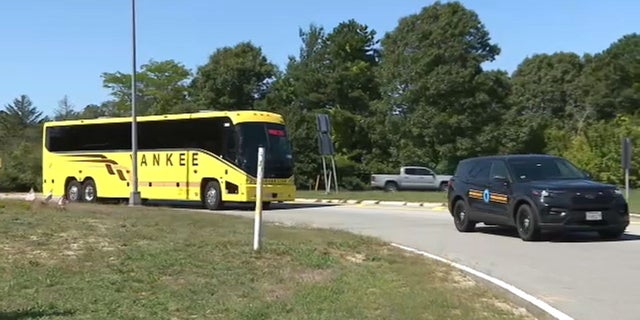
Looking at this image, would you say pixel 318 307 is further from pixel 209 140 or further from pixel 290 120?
pixel 290 120

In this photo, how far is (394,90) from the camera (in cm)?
6269

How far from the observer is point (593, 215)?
16.8 metres

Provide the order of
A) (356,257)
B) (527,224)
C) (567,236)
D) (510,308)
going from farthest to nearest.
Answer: (567,236) < (527,224) < (356,257) < (510,308)

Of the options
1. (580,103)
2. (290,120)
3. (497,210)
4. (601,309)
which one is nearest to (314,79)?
(290,120)

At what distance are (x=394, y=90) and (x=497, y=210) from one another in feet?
147

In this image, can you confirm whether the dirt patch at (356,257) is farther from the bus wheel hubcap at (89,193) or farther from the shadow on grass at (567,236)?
the bus wheel hubcap at (89,193)

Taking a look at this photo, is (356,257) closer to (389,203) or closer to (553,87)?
(389,203)

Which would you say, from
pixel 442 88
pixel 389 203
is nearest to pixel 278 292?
pixel 389 203

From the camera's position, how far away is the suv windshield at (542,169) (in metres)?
18.0

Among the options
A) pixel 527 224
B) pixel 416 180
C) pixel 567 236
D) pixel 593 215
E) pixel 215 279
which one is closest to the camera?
pixel 215 279

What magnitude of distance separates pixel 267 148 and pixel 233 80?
4424cm

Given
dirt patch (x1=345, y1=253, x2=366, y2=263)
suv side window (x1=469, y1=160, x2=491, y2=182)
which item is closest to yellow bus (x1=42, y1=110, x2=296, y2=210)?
suv side window (x1=469, y1=160, x2=491, y2=182)

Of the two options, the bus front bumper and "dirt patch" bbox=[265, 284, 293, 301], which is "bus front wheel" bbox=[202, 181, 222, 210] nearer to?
the bus front bumper

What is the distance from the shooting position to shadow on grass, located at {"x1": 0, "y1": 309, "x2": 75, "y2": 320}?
7.38m
